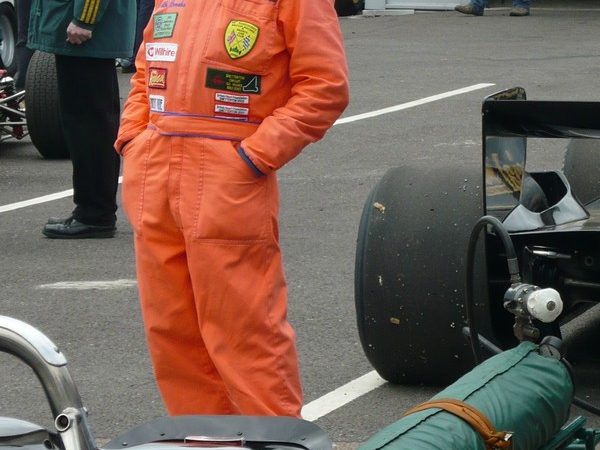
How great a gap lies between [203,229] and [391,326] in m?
1.20

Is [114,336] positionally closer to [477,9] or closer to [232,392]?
[232,392]

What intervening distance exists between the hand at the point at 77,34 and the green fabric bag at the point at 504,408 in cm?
412

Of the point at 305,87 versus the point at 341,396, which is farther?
the point at 341,396

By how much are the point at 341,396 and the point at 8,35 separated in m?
11.0

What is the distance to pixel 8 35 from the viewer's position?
1503 centimetres

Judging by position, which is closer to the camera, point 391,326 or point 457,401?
point 457,401

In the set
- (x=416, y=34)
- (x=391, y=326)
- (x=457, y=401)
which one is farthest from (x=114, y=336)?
(x=416, y=34)

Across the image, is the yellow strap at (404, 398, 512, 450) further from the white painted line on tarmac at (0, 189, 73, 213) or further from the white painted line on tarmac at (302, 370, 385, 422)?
the white painted line on tarmac at (0, 189, 73, 213)

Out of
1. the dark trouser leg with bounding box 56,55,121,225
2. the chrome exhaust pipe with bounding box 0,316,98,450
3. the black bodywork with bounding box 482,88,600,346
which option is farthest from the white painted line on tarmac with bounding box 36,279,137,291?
the chrome exhaust pipe with bounding box 0,316,98,450

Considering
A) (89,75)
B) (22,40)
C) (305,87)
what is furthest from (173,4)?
(22,40)

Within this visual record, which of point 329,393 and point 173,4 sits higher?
point 173,4

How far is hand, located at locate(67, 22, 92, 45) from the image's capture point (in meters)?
7.04

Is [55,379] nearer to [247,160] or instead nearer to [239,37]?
[247,160]

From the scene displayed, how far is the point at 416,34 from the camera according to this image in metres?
17.5
